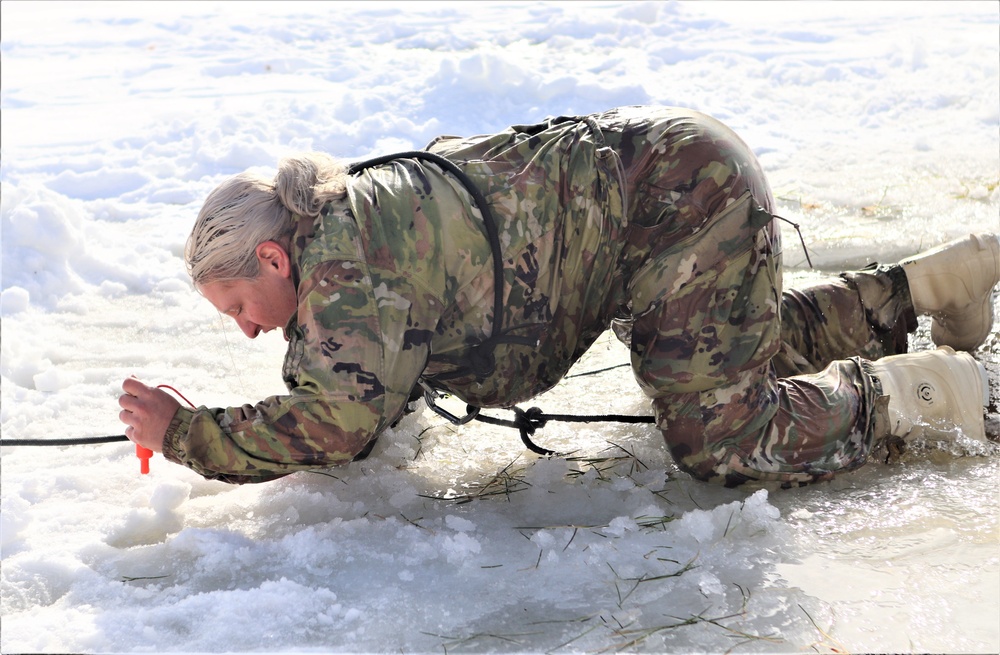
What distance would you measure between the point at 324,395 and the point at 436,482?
2.46 feet

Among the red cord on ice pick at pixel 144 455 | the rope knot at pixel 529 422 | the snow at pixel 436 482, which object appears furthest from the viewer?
the rope knot at pixel 529 422

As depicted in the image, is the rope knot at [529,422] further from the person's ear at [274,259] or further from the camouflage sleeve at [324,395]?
the person's ear at [274,259]

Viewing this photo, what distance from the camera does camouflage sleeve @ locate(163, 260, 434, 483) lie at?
7.55ft

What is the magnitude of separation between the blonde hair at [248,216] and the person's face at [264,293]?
20mm

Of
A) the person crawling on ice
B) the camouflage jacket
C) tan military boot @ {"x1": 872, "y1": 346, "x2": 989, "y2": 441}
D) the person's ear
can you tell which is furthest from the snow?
the person's ear

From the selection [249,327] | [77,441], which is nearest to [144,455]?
[77,441]

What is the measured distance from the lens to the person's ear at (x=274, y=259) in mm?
2373

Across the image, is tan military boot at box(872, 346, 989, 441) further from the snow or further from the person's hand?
the person's hand

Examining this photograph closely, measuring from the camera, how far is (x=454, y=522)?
2654 mm

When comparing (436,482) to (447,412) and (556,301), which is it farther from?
(556,301)

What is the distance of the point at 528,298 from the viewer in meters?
2.54

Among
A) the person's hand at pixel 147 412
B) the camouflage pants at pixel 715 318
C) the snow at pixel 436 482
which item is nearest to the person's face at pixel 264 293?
the person's hand at pixel 147 412

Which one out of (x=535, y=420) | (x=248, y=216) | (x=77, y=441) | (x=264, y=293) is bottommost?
(x=535, y=420)

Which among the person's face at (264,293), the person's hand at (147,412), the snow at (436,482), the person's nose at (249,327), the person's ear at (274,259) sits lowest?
the snow at (436,482)
